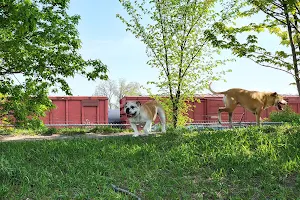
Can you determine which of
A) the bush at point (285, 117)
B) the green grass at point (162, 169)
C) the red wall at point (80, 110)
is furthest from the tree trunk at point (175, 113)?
the red wall at point (80, 110)

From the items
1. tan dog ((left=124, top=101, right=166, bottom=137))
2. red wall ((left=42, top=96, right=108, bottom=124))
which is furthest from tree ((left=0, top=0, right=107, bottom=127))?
red wall ((left=42, top=96, right=108, bottom=124))

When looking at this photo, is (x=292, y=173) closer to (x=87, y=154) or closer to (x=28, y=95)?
(x=87, y=154)

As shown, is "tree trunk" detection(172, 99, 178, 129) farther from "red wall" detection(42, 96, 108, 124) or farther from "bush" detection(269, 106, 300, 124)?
"red wall" detection(42, 96, 108, 124)

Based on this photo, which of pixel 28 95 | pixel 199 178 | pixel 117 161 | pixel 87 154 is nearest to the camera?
pixel 199 178

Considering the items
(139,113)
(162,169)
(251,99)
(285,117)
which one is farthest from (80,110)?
(162,169)

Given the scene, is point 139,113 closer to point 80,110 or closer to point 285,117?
point 285,117

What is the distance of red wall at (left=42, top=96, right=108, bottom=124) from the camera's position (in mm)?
20969

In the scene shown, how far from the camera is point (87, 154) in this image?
7.15m

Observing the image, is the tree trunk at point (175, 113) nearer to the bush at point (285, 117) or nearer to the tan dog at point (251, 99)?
the tan dog at point (251, 99)

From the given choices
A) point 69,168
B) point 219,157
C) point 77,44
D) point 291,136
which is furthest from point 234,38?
point 69,168

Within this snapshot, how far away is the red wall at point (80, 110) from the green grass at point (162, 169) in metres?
13.0

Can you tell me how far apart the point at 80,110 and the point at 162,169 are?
1559cm

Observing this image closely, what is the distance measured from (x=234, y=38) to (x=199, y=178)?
679 cm

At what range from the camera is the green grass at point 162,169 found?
5328 millimetres
